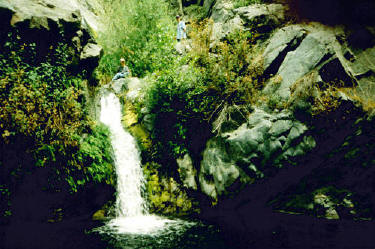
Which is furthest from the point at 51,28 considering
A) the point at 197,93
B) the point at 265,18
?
the point at 265,18

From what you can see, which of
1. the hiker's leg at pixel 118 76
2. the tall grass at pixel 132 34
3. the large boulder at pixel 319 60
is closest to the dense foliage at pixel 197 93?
the large boulder at pixel 319 60

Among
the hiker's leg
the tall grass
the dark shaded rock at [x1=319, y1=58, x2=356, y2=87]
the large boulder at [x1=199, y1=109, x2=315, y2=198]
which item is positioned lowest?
the large boulder at [x1=199, y1=109, x2=315, y2=198]

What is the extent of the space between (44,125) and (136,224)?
4.23 metres

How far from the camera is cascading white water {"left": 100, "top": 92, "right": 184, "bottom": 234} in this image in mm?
7172

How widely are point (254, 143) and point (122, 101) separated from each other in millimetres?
8397

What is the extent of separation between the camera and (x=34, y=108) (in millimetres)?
6219

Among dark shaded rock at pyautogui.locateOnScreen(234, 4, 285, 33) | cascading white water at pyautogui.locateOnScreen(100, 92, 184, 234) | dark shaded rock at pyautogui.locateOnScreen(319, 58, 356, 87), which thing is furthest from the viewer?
dark shaded rock at pyautogui.locateOnScreen(234, 4, 285, 33)

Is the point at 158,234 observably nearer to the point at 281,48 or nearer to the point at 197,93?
the point at 197,93

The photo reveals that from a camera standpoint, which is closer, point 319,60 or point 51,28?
point 51,28

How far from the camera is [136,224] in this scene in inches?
291

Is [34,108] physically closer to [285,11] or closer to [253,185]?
[253,185]

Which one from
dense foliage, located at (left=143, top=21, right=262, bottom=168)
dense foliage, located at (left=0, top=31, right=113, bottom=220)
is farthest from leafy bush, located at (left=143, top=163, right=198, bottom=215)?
dense foliage, located at (left=0, top=31, right=113, bottom=220)

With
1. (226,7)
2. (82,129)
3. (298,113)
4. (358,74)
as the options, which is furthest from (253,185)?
(226,7)

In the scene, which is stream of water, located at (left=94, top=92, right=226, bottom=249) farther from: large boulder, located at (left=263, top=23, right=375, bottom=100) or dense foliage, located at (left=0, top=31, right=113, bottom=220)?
large boulder, located at (left=263, top=23, right=375, bottom=100)
